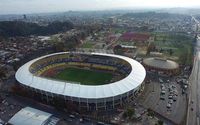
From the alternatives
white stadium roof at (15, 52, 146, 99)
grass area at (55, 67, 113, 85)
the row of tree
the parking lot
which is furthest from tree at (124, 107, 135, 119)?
the row of tree

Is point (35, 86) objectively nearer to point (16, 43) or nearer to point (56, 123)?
point (56, 123)

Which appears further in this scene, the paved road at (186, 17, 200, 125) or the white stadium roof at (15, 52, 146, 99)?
the white stadium roof at (15, 52, 146, 99)

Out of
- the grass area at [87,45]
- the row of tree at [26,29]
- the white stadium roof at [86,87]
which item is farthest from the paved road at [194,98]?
the row of tree at [26,29]

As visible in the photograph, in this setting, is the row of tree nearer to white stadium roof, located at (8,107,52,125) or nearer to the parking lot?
the parking lot

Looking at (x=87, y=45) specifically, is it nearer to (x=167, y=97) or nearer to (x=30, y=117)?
(x=167, y=97)

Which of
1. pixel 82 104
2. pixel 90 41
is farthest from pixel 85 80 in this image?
pixel 90 41

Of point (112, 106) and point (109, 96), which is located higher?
point (109, 96)

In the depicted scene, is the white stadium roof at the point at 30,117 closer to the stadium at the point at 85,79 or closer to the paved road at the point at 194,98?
the stadium at the point at 85,79
